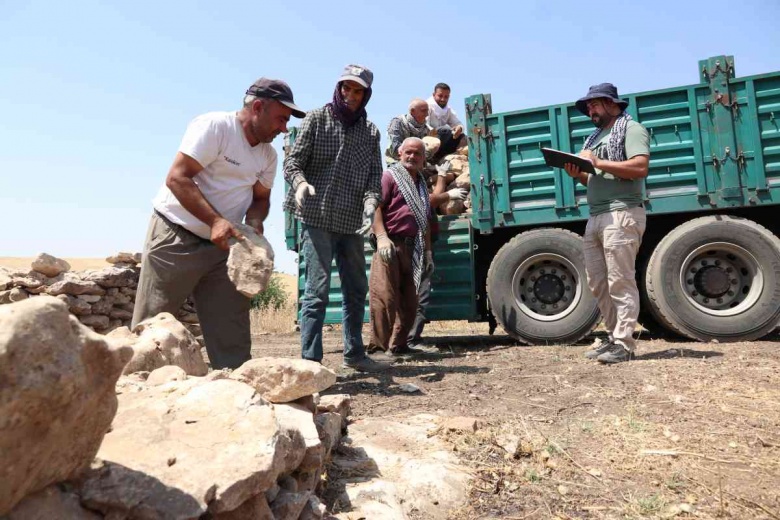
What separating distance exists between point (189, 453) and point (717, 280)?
16.5 ft

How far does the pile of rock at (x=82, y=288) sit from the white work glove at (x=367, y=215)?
3.21 meters

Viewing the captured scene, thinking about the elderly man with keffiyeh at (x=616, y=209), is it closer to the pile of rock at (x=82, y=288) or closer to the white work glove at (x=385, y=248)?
the white work glove at (x=385, y=248)

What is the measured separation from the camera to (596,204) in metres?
4.42

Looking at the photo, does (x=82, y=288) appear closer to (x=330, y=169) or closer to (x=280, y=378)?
(x=330, y=169)

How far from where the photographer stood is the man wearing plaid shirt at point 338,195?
3863 mm

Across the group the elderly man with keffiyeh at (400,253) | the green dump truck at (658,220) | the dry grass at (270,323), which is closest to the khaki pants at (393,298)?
the elderly man with keffiyeh at (400,253)

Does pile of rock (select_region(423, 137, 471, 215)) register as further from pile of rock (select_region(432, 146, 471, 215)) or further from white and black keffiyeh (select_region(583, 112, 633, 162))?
white and black keffiyeh (select_region(583, 112, 633, 162))

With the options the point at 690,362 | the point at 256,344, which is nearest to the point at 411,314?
the point at 690,362

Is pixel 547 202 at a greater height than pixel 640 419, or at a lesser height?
greater

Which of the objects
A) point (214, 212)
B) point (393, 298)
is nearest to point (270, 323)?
point (393, 298)

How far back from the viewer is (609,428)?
286 centimetres

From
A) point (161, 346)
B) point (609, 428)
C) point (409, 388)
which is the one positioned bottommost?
point (609, 428)

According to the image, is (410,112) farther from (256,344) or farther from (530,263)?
(256,344)

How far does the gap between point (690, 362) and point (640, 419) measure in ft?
4.63
